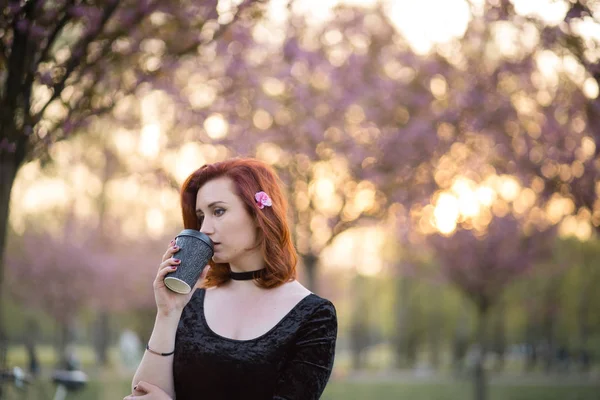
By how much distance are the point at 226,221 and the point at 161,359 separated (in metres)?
0.47

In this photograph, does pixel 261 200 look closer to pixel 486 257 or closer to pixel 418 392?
pixel 486 257

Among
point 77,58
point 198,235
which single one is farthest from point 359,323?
point 198,235

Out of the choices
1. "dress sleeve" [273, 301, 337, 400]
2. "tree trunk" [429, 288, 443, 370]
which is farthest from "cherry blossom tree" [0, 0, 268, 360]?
"tree trunk" [429, 288, 443, 370]

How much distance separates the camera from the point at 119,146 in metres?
25.4

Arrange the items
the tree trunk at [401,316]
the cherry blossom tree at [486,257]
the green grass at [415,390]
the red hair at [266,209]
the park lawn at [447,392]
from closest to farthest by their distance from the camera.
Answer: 1. the red hair at [266,209]
2. the green grass at [415,390]
3. the park lawn at [447,392]
4. the cherry blossom tree at [486,257]
5. the tree trunk at [401,316]

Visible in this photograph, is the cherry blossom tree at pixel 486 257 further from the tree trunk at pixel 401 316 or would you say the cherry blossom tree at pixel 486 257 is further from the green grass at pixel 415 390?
the tree trunk at pixel 401 316

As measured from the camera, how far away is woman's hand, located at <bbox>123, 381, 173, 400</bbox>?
2.30 metres

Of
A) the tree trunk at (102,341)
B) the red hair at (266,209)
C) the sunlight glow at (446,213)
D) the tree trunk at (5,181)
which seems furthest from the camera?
the tree trunk at (102,341)

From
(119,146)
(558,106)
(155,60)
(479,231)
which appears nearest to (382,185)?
(558,106)

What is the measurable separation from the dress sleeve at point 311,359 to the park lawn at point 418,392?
12.9 metres

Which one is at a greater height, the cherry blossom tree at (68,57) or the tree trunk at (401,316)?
the cherry blossom tree at (68,57)

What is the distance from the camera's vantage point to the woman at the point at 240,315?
233 cm

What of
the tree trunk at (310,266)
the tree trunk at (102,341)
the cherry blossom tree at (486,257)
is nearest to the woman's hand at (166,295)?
the tree trunk at (310,266)

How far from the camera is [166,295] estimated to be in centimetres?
233
